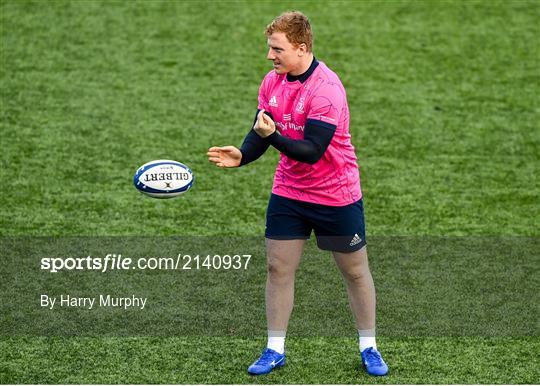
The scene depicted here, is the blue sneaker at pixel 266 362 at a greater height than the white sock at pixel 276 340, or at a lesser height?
lesser

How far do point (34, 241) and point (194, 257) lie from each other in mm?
1145

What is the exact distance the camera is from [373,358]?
6254 millimetres

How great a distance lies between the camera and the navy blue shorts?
6.08 m

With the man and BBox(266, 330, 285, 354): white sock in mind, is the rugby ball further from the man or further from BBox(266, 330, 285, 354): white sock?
BBox(266, 330, 285, 354): white sock

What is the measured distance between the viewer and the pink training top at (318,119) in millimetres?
A: 5848

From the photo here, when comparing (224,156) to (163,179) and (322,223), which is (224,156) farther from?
(163,179)

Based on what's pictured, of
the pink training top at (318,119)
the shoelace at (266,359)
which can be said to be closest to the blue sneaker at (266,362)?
the shoelace at (266,359)

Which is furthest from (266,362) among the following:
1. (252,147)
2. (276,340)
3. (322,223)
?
(252,147)

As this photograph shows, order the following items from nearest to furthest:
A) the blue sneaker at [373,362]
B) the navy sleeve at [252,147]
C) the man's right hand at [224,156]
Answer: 1. the man's right hand at [224,156]
2. the navy sleeve at [252,147]
3. the blue sneaker at [373,362]

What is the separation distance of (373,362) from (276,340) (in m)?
0.52

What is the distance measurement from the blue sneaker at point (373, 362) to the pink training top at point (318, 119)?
0.82 meters

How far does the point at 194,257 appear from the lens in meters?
8.16

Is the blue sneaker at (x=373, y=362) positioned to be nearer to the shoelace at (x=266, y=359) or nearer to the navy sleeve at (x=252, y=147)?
the shoelace at (x=266, y=359)

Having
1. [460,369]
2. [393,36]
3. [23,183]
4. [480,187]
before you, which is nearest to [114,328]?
[460,369]
